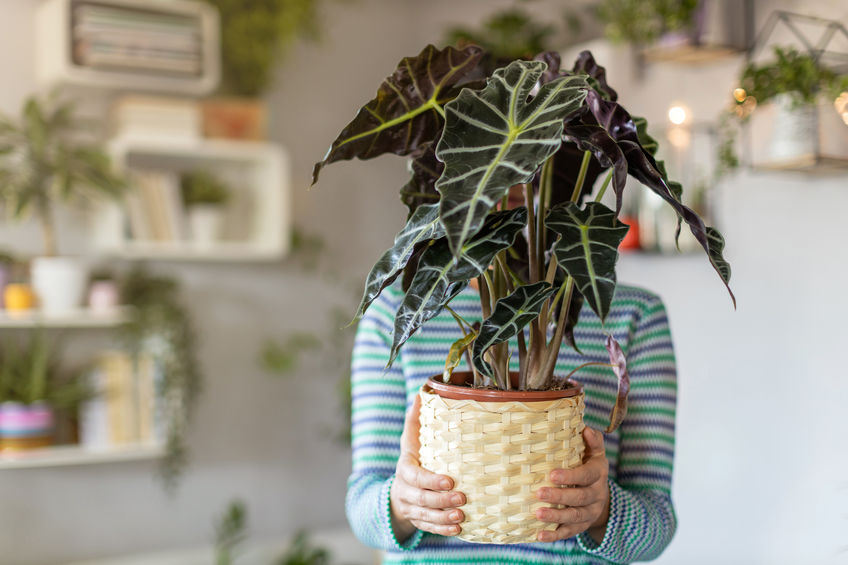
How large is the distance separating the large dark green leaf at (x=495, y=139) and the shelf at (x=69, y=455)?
7.32 ft

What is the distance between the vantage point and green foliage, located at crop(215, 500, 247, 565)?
3020 mm

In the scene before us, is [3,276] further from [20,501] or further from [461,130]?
[461,130]

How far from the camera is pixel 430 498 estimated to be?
91 centimetres

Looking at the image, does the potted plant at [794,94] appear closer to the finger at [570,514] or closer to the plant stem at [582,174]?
the plant stem at [582,174]

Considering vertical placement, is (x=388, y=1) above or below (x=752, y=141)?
above

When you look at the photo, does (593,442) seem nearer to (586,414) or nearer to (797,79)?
(586,414)

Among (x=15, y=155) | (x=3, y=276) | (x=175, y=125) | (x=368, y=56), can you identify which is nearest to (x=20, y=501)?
(x=3, y=276)

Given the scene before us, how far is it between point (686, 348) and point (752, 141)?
2.26ft

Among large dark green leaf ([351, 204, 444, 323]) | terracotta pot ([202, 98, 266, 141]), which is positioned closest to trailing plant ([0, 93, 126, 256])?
terracotta pot ([202, 98, 266, 141])

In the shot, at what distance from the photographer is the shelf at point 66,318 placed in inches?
101

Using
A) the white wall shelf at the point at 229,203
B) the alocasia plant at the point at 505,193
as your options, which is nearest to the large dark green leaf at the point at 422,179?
the alocasia plant at the point at 505,193

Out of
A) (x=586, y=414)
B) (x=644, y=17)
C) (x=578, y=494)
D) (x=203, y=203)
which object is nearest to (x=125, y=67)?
(x=203, y=203)

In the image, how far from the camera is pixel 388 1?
3.48 m

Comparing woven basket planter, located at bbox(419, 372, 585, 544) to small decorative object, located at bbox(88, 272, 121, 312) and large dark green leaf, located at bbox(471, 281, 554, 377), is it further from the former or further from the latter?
small decorative object, located at bbox(88, 272, 121, 312)
